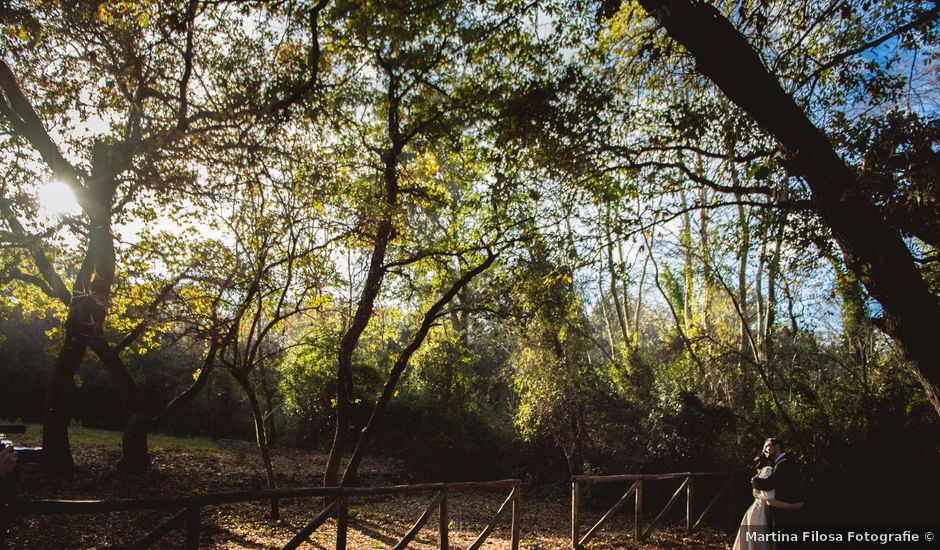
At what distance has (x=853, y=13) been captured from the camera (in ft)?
18.6

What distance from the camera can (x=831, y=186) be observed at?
385cm

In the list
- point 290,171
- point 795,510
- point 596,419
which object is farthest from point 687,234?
point 290,171

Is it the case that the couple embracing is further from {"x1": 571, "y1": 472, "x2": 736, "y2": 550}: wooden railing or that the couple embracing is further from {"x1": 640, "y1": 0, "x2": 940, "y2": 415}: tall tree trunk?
{"x1": 640, "y1": 0, "x2": 940, "y2": 415}: tall tree trunk

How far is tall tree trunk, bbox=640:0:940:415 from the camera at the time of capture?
3.71m

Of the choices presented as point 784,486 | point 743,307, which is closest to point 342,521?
point 784,486

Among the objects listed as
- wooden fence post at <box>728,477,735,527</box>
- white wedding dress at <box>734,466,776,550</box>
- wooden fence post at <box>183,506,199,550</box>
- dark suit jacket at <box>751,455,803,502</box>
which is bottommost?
wooden fence post at <box>728,477,735,527</box>

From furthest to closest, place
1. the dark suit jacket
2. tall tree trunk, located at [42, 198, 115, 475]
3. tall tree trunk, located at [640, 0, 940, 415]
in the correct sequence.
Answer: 1. tall tree trunk, located at [42, 198, 115, 475]
2. the dark suit jacket
3. tall tree trunk, located at [640, 0, 940, 415]

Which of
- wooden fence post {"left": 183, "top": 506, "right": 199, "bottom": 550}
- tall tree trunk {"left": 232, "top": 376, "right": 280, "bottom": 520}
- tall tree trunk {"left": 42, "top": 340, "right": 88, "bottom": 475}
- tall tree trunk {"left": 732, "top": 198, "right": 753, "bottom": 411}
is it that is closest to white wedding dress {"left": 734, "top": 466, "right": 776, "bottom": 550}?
tall tree trunk {"left": 732, "top": 198, "right": 753, "bottom": 411}

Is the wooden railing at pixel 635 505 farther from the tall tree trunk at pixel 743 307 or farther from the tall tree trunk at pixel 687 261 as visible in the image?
the tall tree trunk at pixel 687 261

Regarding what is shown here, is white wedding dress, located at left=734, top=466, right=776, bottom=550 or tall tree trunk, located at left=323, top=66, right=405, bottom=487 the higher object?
tall tree trunk, located at left=323, top=66, right=405, bottom=487

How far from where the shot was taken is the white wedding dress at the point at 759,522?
5.69 metres

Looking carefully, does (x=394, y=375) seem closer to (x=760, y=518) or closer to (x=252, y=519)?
(x=252, y=519)

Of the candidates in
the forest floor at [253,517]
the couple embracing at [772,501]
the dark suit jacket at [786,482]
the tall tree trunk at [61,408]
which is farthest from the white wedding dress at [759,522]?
the tall tree trunk at [61,408]

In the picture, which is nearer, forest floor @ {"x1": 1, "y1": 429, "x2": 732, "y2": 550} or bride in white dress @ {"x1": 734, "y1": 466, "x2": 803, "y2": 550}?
bride in white dress @ {"x1": 734, "y1": 466, "x2": 803, "y2": 550}
